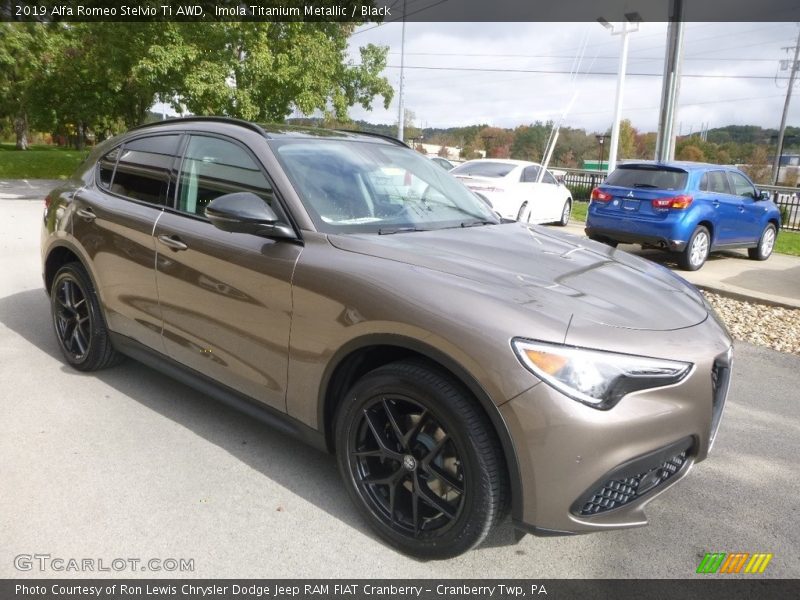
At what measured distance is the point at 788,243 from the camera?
13.1 metres

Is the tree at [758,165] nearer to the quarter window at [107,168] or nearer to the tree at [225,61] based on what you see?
the tree at [225,61]

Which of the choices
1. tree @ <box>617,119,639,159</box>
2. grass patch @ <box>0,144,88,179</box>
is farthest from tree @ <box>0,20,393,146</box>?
tree @ <box>617,119,639,159</box>

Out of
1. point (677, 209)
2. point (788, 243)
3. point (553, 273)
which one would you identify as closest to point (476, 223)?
point (553, 273)

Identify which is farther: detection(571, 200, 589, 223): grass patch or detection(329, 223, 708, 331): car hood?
detection(571, 200, 589, 223): grass patch

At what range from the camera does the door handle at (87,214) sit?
4.09 m

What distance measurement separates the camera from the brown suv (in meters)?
2.14

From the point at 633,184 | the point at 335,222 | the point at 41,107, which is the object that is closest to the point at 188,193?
the point at 335,222

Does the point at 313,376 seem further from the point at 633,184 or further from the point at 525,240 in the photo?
the point at 633,184

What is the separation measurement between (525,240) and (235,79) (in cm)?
1708

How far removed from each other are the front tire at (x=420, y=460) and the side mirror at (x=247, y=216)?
0.81 m

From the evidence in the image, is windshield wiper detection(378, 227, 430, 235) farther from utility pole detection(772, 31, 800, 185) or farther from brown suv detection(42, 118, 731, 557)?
utility pole detection(772, 31, 800, 185)

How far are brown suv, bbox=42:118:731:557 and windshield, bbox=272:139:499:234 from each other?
0.05 ft

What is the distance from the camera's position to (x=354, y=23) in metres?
21.6

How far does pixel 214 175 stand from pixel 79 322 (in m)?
1.75
